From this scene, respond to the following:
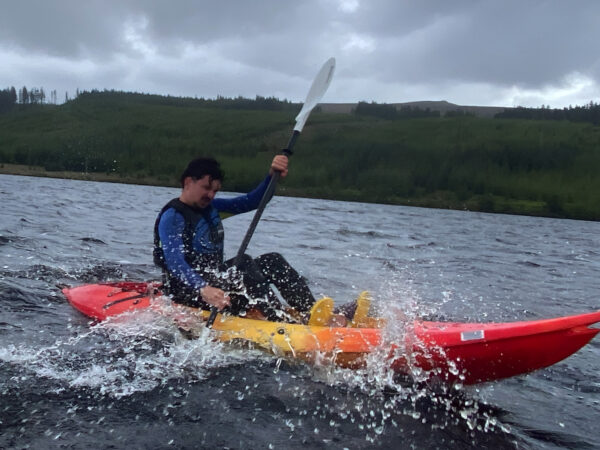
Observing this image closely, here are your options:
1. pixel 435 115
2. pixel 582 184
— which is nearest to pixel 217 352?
pixel 582 184

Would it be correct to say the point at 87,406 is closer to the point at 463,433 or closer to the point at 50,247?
the point at 463,433

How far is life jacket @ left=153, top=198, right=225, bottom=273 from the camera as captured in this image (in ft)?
16.3

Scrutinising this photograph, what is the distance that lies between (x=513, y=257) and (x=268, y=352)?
11.4 meters

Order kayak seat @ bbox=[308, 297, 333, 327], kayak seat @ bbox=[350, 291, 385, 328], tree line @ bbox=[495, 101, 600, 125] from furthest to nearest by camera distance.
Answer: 1. tree line @ bbox=[495, 101, 600, 125]
2. kayak seat @ bbox=[350, 291, 385, 328]
3. kayak seat @ bbox=[308, 297, 333, 327]

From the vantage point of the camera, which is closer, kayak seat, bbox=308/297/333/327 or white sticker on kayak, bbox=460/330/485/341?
white sticker on kayak, bbox=460/330/485/341

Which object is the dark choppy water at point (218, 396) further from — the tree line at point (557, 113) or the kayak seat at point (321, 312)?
the tree line at point (557, 113)

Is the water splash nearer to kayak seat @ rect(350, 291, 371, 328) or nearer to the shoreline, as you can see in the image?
kayak seat @ rect(350, 291, 371, 328)

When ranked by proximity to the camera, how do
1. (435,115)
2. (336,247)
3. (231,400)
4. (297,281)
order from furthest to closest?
(435,115), (336,247), (297,281), (231,400)

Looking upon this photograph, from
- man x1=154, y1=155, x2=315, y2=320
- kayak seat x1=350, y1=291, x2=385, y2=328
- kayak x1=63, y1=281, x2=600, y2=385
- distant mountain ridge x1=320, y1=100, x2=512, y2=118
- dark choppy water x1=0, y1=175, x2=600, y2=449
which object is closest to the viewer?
dark choppy water x1=0, y1=175, x2=600, y2=449

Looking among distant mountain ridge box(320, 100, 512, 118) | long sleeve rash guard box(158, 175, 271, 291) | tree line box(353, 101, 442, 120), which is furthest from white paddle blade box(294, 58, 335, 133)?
distant mountain ridge box(320, 100, 512, 118)

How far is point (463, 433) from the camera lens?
3607 millimetres

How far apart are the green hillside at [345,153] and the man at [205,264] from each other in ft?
174

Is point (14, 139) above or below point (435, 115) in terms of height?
below

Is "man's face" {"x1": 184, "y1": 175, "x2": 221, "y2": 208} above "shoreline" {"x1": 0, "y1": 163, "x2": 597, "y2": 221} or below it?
above
